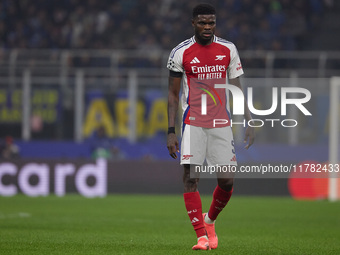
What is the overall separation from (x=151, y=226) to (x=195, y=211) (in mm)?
3619

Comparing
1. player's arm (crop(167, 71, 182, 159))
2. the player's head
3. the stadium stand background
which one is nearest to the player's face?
the player's head

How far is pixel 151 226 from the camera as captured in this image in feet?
35.5

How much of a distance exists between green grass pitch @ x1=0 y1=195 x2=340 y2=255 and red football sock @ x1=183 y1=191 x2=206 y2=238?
213 mm

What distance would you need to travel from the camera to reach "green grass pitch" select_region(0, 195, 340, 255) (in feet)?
25.1

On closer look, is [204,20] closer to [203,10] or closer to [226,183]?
[203,10]

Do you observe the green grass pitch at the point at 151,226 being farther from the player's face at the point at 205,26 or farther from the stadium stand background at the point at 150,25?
the stadium stand background at the point at 150,25

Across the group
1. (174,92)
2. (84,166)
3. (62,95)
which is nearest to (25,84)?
(62,95)

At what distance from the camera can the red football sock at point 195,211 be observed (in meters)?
7.26

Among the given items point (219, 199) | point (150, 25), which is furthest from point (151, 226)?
point (150, 25)

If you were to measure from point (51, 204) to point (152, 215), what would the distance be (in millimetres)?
3021

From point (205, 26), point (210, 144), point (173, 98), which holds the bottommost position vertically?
point (210, 144)

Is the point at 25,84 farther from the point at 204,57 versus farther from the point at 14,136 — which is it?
the point at 204,57

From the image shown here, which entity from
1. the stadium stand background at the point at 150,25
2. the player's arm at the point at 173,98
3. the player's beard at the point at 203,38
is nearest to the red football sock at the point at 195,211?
the player's arm at the point at 173,98

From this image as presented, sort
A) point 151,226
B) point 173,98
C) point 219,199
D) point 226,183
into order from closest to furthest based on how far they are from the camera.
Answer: point 173,98
point 226,183
point 219,199
point 151,226
